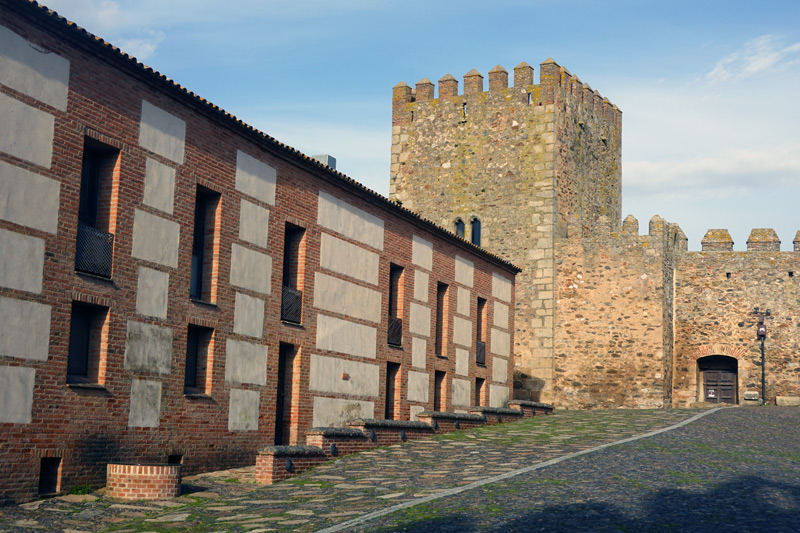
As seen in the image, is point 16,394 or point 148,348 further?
point 148,348

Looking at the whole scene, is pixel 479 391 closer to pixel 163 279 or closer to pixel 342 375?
pixel 342 375

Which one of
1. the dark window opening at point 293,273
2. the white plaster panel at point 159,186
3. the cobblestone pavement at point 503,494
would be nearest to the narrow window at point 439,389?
the cobblestone pavement at point 503,494

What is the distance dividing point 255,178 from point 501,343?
475 inches

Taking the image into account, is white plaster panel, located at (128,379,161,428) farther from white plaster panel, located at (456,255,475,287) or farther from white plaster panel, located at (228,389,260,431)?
white plaster panel, located at (456,255,475,287)

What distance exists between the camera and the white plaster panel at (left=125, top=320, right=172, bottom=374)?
14031 millimetres

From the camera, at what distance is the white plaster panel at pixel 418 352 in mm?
22266

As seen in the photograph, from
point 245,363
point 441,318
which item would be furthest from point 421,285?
point 245,363

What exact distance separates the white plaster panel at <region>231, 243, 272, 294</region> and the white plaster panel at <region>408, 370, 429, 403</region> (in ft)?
19.5

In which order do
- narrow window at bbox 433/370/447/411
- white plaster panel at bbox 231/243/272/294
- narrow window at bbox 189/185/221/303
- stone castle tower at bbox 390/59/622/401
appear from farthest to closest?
stone castle tower at bbox 390/59/622/401 < narrow window at bbox 433/370/447/411 < white plaster panel at bbox 231/243/272/294 < narrow window at bbox 189/185/221/303

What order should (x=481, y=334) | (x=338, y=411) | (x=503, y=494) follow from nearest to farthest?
(x=503, y=494) → (x=338, y=411) → (x=481, y=334)

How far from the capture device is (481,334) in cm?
2595

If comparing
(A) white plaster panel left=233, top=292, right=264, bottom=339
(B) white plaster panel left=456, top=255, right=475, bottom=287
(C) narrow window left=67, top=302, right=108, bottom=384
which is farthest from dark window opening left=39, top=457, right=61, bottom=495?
(B) white plaster panel left=456, top=255, right=475, bottom=287

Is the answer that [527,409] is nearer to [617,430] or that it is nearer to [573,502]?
[617,430]

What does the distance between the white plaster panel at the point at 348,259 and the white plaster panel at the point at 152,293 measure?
453cm
